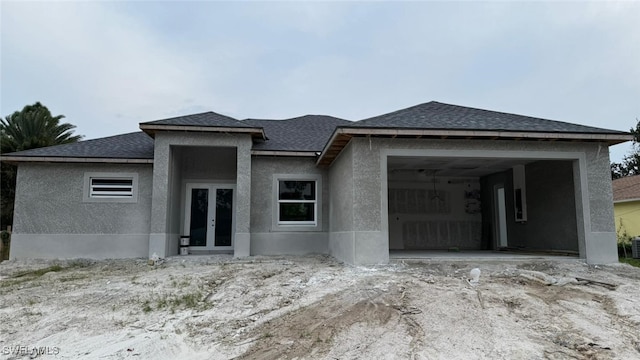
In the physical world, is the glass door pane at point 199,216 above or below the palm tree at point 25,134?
below

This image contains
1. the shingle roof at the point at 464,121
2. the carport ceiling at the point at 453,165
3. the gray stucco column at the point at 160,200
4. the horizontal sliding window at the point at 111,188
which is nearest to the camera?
the shingle roof at the point at 464,121

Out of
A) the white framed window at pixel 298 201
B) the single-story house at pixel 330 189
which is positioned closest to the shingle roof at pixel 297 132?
the single-story house at pixel 330 189

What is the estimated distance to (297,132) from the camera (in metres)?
15.6

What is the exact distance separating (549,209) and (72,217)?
14456 mm

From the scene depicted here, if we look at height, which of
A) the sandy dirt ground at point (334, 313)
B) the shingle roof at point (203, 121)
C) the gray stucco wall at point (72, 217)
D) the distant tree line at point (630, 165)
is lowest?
the sandy dirt ground at point (334, 313)

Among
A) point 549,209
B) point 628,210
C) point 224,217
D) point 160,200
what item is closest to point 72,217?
point 160,200

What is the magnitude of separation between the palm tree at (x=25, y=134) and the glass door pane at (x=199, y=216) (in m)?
15.1

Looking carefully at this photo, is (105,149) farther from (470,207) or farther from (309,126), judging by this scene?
(470,207)

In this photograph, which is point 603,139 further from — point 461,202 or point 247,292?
point 247,292

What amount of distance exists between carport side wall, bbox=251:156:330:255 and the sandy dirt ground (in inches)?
134

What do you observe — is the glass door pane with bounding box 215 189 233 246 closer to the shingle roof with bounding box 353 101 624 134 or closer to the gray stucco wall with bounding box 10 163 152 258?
the gray stucco wall with bounding box 10 163 152 258

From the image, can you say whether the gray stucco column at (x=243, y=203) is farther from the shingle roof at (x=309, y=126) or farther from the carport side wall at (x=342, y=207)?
the carport side wall at (x=342, y=207)

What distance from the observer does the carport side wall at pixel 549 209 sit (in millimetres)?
Answer: 11242

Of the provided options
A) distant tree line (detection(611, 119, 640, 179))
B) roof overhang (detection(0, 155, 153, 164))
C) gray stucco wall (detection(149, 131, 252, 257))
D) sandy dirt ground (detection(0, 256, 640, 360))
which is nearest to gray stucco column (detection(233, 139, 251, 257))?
gray stucco wall (detection(149, 131, 252, 257))
